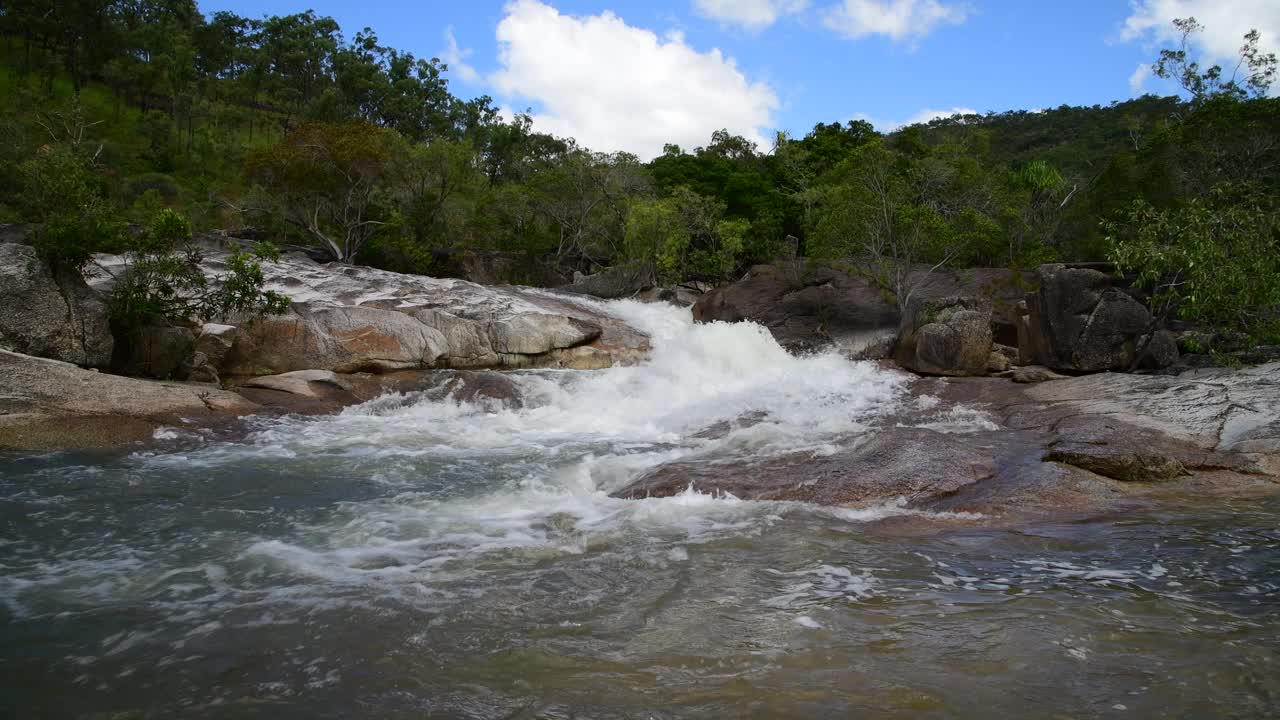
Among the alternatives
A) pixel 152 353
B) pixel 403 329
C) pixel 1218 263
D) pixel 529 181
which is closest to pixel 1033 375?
pixel 1218 263

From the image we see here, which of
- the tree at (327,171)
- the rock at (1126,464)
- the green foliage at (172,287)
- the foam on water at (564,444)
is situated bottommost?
the foam on water at (564,444)

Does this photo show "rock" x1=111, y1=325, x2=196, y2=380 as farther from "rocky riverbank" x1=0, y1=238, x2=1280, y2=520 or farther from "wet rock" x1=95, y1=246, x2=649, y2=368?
"wet rock" x1=95, y1=246, x2=649, y2=368

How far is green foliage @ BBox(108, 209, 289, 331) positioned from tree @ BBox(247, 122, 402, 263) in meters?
12.2

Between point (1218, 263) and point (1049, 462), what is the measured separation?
6872mm

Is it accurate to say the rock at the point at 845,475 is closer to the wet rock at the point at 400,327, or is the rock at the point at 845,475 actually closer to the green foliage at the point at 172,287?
the wet rock at the point at 400,327

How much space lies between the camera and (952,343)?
1669cm

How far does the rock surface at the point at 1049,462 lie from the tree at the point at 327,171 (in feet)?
74.2

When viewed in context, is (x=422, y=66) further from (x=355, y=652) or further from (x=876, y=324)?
(x=355, y=652)

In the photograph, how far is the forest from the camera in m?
14.0

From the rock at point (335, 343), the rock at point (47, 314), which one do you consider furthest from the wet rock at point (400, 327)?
the rock at point (47, 314)

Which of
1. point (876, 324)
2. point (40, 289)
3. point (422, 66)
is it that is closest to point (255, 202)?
point (40, 289)

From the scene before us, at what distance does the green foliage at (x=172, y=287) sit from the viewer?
13.8 m

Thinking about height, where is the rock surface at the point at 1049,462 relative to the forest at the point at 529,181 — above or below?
below

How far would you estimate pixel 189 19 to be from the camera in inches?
2458
